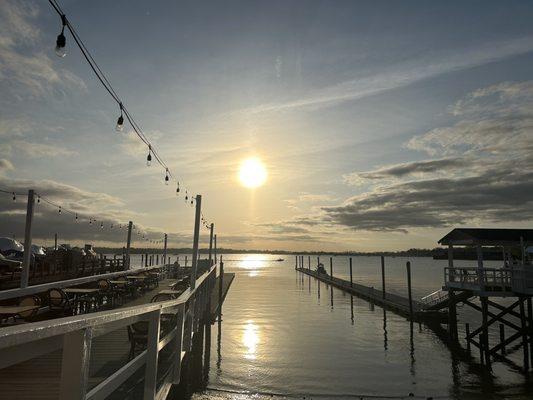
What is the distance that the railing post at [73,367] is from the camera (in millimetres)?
2246

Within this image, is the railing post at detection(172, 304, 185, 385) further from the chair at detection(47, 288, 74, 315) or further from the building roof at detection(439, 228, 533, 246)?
the building roof at detection(439, 228, 533, 246)

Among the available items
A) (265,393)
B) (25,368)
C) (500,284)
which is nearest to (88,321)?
(25,368)

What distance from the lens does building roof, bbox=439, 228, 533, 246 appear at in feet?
71.6

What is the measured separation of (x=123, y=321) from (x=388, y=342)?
816 inches

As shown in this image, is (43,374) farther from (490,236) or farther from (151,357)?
(490,236)

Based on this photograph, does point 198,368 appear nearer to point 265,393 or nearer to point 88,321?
point 265,393

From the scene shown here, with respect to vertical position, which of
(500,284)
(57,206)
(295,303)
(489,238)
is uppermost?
(57,206)

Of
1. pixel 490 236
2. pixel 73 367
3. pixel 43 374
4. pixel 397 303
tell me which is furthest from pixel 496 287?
pixel 73 367

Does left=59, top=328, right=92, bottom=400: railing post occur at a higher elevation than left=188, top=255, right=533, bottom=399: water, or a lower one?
higher

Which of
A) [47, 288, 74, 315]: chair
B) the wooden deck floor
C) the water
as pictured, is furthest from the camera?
the water

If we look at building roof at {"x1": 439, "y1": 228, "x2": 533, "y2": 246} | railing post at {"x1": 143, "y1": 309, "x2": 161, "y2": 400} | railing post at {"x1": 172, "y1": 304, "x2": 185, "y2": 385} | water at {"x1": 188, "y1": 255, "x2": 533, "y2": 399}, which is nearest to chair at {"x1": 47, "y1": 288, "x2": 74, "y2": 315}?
railing post at {"x1": 172, "y1": 304, "x2": 185, "y2": 385}

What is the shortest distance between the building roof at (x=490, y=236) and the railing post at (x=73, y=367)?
75.3 feet

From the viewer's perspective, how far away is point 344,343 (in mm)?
21266

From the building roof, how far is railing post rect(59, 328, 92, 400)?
75.3 ft
